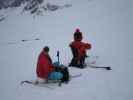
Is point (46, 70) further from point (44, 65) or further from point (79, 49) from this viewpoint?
point (79, 49)

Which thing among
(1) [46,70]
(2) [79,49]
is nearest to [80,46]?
(2) [79,49]

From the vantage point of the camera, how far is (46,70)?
413 inches

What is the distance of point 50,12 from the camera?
5878 cm

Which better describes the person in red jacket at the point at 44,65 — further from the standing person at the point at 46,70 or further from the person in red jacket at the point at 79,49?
the person in red jacket at the point at 79,49

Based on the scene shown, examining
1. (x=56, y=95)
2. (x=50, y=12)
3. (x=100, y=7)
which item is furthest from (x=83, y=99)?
(x=50, y=12)

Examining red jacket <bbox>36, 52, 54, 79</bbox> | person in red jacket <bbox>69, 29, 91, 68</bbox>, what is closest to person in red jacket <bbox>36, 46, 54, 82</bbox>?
red jacket <bbox>36, 52, 54, 79</bbox>

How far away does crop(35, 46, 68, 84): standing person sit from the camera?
10.4 metres

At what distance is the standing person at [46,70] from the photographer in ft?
34.2

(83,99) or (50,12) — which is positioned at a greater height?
(50,12)

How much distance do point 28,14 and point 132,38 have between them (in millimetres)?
48535

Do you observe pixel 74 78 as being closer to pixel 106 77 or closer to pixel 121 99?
pixel 106 77

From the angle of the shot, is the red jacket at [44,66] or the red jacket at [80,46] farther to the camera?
the red jacket at [80,46]

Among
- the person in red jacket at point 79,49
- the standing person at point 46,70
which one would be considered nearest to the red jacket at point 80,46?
the person in red jacket at point 79,49

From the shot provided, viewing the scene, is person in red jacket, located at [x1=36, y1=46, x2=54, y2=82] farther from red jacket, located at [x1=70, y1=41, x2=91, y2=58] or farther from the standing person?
red jacket, located at [x1=70, y1=41, x2=91, y2=58]
